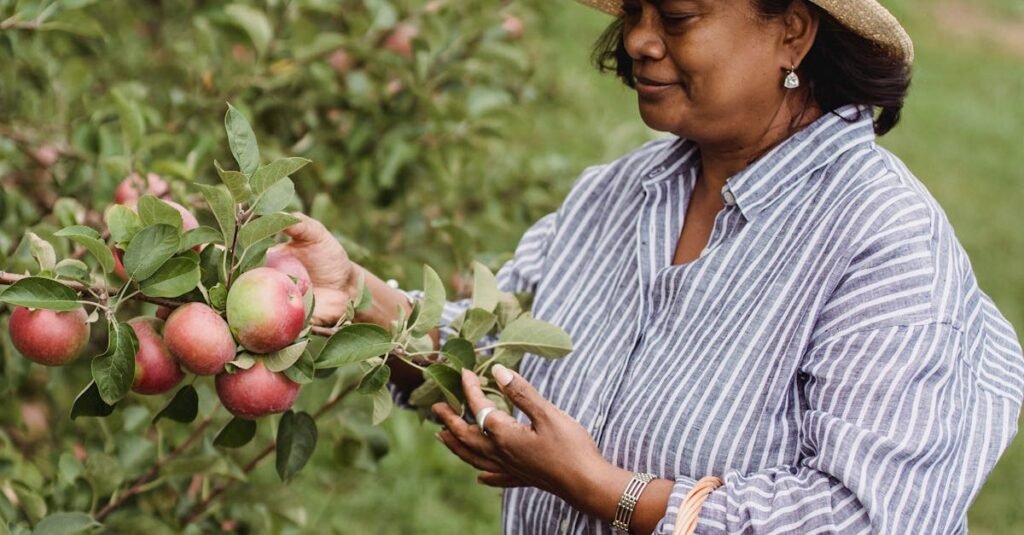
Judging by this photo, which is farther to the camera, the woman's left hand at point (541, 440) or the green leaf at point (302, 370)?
the woman's left hand at point (541, 440)

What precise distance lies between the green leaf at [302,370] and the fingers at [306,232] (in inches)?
9.4

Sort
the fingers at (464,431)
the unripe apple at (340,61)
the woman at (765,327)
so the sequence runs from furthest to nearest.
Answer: the unripe apple at (340,61) < the fingers at (464,431) < the woman at (765,327)

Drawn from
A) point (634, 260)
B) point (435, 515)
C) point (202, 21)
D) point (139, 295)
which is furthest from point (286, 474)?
point (435, 515)

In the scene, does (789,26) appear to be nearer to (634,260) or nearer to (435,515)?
(634,260)

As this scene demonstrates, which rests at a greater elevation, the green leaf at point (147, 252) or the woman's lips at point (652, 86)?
the woman's lips at point (652, 86)

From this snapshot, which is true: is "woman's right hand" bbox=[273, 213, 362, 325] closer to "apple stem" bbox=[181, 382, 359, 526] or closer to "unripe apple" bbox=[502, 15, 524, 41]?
"apple stem" bbox=[181, 382, 359, 526]

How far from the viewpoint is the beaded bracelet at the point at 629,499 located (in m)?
1.47

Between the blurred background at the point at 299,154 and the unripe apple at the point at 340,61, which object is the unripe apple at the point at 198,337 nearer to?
the blurred background at the point at 299,154

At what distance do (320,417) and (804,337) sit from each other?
914 mm

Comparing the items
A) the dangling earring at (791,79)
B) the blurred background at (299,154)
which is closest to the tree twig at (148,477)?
the blurred background at (299,154)

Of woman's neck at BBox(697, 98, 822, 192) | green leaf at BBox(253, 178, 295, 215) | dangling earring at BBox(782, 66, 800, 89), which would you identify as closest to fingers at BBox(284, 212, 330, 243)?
green leaf at BBox(253, 178, 295, 215)

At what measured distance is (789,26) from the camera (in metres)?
1.60

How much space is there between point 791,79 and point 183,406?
0.89m

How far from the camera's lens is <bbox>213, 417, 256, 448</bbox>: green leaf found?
156cm
